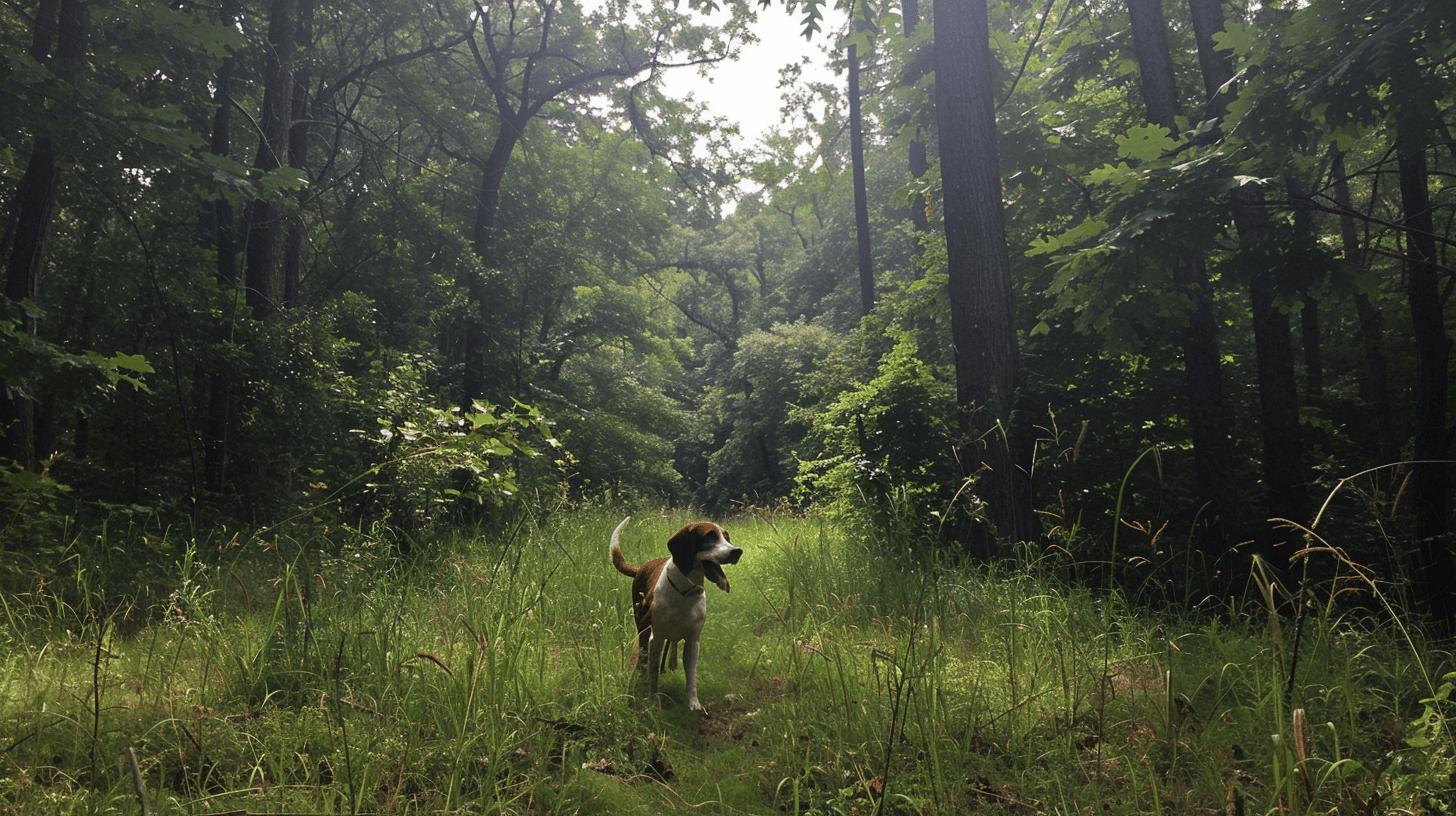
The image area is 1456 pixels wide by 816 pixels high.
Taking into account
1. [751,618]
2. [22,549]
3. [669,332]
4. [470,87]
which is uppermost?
[470,87]

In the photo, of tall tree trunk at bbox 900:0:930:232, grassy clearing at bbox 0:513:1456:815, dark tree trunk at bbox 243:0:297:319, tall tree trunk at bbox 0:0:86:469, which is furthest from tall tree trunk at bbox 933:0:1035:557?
dark tree trunk at bbox 243:0:297:319

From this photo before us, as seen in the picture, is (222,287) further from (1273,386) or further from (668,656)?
(1273,386)

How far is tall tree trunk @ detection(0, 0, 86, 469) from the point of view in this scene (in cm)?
568

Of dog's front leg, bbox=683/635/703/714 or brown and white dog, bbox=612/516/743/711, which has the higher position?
brown and white dog, bbox=612/516/743/711

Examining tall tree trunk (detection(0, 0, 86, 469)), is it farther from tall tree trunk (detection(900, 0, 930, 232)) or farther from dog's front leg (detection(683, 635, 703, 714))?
tall tree trunk (detection(900, 0, 930, 232))

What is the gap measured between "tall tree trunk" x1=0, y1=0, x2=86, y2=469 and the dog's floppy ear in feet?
18.3

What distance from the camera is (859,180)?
62.5ft

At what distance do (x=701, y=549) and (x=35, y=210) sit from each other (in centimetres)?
622

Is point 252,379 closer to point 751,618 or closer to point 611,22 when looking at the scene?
point 751,618

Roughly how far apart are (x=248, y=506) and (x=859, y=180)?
624 inches

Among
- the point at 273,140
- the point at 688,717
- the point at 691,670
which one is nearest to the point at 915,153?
the point at 273,140

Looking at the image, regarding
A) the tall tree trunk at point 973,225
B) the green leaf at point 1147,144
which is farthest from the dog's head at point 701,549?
the green leaf at point 1147,144

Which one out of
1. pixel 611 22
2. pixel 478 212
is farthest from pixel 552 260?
pixel 611 22

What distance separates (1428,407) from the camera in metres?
5.06
